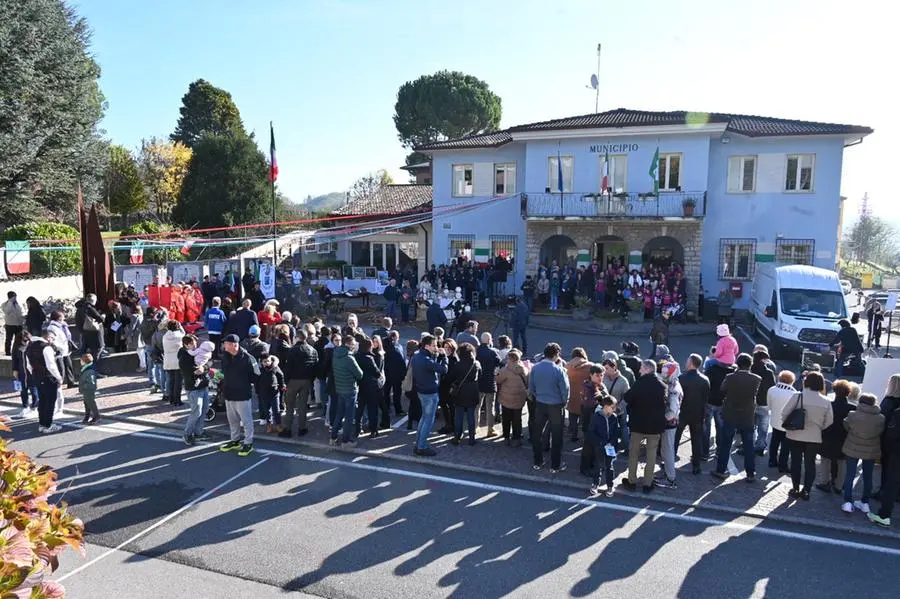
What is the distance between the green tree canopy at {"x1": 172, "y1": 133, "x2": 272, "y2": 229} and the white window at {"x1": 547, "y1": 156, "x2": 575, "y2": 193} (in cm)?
1809

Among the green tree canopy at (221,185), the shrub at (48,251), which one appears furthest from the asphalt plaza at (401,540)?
the green tree canopy at (221,185)

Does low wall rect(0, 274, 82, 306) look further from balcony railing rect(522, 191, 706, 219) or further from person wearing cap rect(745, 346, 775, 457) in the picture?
person wearing cap rect(745, 346, 775, 457)

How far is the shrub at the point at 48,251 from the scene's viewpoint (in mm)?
21188

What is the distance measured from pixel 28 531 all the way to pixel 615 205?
22.1 metres

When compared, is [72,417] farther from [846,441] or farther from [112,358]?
[846,441]

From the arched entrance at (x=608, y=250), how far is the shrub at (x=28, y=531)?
76.0ft

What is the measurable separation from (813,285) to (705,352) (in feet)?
10.6

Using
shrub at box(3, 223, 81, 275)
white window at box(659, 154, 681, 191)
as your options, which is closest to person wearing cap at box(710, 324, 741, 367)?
white window at box(659, 154, 681, 191)

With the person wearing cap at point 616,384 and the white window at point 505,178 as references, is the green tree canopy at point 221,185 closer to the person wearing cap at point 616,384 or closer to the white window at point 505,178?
the white window at point 505,178

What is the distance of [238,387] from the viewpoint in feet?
28.5

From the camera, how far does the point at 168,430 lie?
32.9 feet

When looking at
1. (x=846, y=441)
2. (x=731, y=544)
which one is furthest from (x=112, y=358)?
(x=846, y=441)

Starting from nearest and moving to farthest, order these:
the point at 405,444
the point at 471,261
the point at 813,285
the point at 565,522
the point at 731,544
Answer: the point at 731,544 → the point at 565,522 → the point at 405,444 → the point at 813,285 → the point at 471,261

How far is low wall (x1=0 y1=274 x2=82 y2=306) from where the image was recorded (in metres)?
19.7
